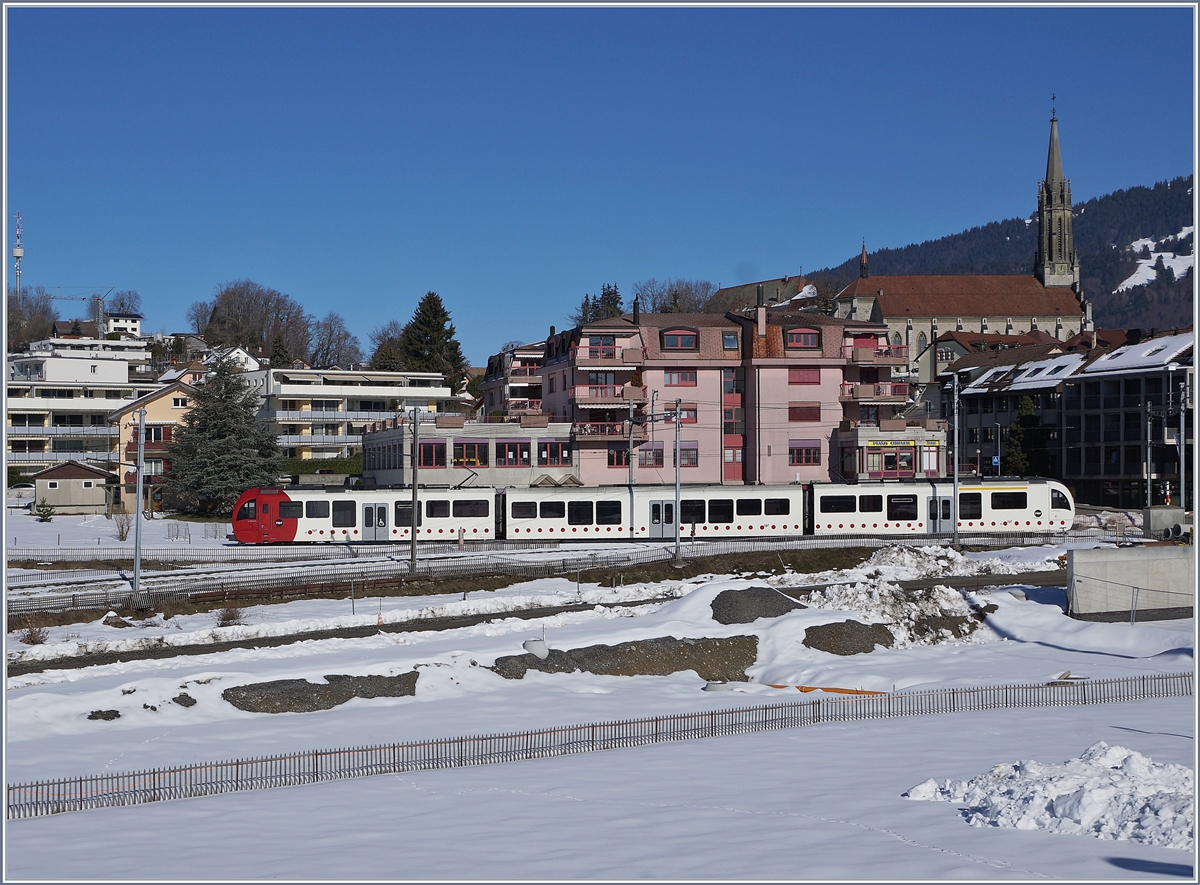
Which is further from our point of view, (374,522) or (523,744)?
(374,522)

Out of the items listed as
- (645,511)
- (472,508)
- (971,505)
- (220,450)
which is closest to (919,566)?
(971,505)

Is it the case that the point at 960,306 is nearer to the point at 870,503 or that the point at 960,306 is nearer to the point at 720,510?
the point at 870,503

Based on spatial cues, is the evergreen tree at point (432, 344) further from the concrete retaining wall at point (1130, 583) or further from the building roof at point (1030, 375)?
the concrete retaining wall at point (1130, 583)

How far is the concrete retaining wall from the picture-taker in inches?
1593

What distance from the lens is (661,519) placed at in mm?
56531

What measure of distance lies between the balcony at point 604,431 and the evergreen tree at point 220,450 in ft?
70.9

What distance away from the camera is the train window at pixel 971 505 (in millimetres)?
58156

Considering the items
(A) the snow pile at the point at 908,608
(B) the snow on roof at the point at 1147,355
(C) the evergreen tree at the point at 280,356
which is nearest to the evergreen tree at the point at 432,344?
(C) the evergreen tree at the point at 280,356

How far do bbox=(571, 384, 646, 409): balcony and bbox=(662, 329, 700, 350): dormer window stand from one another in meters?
3.47

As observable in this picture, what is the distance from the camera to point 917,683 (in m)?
33.4

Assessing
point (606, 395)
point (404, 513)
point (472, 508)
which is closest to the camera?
point (404, 513)

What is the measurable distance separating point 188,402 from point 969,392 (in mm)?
63313

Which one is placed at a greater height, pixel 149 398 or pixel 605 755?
pixel 149 398

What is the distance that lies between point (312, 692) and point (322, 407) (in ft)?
217
